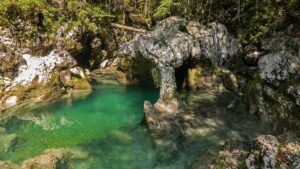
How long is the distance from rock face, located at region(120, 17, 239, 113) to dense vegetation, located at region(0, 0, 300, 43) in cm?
475

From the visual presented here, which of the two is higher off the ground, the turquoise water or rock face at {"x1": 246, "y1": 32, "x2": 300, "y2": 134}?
rock face at {"x1": 246, "y1": 32, "x2": 300, "y2": 134}

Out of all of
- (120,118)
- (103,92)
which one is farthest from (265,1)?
→ (120,118)

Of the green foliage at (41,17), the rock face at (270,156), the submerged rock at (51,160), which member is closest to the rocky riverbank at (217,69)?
the rock face at (270,156)

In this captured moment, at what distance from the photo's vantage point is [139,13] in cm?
3859

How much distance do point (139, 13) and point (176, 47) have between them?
18.8 metres

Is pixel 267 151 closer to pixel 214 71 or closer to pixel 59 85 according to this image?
pixel 214 71

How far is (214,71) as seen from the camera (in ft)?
73.3

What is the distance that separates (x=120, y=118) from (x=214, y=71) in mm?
8019

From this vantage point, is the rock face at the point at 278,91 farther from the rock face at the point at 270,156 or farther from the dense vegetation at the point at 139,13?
the dense vegetation at the point at 139,13

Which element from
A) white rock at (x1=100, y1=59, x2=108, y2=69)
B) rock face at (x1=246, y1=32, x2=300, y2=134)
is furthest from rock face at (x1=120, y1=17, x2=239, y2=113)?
white rock at (x1=100, y1=59, x2=108, y2=69)

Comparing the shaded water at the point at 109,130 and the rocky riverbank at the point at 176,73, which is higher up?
the rocky riverbank at the point at 176,73

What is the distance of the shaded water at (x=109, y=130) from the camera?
42.7 feet

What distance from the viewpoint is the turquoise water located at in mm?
13234

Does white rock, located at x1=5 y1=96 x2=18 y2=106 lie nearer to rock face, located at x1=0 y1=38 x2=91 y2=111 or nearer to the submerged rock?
rock face, located at x1=0 y1=38 x2=91 y2=111
